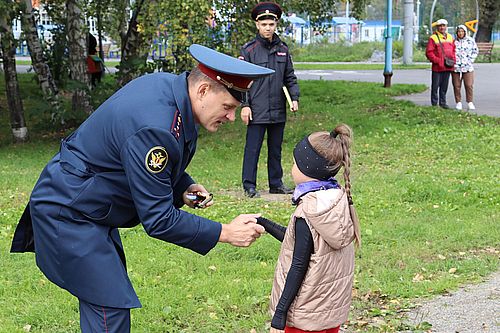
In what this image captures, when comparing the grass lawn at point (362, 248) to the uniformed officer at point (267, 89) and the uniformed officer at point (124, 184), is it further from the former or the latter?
the uniformed officer at point (124, 184)

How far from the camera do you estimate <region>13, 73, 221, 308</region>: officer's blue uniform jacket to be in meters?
3.23

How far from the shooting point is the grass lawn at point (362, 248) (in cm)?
547

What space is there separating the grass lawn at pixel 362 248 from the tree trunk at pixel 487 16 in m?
29.4

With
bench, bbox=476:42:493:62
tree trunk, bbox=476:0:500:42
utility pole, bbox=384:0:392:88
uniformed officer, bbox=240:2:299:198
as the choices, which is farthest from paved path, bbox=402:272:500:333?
tree trunk, bbox=476:0:500:42

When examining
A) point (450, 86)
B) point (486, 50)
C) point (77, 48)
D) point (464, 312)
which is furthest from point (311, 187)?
point (486, 50)

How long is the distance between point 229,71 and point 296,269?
95 centimetres

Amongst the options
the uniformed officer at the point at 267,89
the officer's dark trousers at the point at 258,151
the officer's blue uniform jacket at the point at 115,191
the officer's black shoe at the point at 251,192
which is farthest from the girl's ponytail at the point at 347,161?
the officer's black shoe at the point at 251,192

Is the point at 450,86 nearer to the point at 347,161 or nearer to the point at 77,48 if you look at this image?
the point at 77,48

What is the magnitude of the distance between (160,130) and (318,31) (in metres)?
14.6

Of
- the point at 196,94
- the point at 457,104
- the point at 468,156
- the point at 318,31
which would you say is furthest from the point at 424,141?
the point at 196,94

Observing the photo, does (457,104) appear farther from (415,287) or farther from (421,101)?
(415,287)

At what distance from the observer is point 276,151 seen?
9391 mm

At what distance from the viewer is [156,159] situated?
3.21m

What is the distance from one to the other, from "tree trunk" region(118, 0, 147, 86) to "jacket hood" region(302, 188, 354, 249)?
38.5 ft
